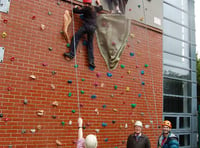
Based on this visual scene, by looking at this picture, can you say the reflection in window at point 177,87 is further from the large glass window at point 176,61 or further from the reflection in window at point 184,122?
the reflection in window at point 184,122

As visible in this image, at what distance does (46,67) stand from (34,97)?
651mm

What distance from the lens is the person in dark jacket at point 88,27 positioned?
495 cm

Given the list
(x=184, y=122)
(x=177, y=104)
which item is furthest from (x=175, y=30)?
(x=184, y=122)

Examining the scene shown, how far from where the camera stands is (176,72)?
802 cm

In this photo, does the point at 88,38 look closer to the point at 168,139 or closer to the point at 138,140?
the point at 138,140

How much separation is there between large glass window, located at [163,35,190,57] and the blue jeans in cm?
338

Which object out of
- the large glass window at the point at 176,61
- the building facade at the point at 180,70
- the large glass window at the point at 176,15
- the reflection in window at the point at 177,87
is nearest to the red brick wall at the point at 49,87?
the reflection in window at the point at 177,87

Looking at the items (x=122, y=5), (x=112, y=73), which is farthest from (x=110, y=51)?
(x=122, y=5)

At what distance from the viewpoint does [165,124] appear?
4055 mm

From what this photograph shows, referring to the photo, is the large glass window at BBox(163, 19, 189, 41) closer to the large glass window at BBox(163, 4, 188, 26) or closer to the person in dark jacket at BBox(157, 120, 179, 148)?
the large glass window at BBox(163, 4, 188, 26)

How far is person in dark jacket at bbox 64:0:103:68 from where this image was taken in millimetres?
4953

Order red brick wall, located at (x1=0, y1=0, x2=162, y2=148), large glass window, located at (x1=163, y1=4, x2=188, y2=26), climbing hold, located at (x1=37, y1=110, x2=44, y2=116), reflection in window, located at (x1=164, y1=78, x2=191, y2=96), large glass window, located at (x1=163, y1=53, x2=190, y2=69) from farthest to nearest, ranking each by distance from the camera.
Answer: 1. large glass window, located at (x1=163, y1=4, x2=188, y2=26)
2. large glass window, located at (x1=163, y1=53, x2=190, y2=69)
3. reflection in window, located at (x1=164, y1=78, x2=191, y2=96)
4. climbing hold, located at (x1=37, y1=110, x2=44, y2=116)
5. red brick wall, located at (x1=0, y1=0, x2=162, y2=148)

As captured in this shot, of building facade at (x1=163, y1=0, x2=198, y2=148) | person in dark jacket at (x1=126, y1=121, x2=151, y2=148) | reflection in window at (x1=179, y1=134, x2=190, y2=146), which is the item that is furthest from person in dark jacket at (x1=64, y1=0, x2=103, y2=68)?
reflection in window at (x1=179, y1=134, x2=190, y2=146)

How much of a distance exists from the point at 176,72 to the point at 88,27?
4273mm
